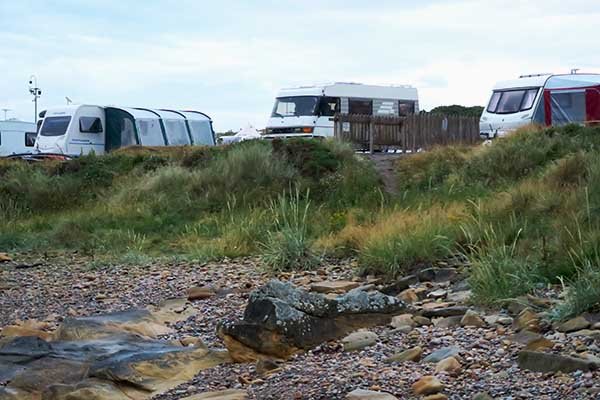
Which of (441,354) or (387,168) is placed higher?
(387,168)

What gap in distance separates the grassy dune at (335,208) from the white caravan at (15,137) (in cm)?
1509

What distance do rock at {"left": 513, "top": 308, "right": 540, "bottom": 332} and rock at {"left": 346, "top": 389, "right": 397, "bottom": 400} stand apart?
1.72 m

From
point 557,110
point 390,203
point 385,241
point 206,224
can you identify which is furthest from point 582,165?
point 557,110

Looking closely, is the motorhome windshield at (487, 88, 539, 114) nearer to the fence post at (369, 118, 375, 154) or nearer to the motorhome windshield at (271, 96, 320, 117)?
the fence post at (369, 118, 375, 154)

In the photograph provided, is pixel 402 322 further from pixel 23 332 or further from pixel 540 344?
pixel 23 332

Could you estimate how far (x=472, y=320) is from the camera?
297 inches

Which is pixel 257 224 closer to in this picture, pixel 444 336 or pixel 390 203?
pixel 390 203

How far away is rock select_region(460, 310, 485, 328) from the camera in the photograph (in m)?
7.48

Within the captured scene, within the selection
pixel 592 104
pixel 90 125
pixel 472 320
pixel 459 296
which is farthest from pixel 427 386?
pixel 90 125

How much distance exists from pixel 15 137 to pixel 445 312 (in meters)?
33.6

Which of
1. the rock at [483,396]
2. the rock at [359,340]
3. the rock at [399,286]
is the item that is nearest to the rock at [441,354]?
the rock at [359,340]

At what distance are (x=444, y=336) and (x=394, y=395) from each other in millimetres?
1511

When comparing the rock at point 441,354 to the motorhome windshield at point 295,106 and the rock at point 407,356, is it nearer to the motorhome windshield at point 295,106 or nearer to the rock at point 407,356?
the rock at point 407,356

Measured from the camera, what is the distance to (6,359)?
8164 millimetres
